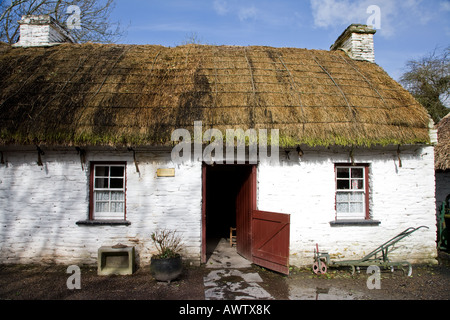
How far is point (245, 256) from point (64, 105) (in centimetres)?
619

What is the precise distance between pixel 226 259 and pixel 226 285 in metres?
1.81

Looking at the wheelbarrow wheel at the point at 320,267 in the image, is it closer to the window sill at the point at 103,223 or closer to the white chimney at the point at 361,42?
the window sill at the point at 103,223

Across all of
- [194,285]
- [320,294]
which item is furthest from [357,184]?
[194,285]

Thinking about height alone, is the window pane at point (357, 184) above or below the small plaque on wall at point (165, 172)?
below

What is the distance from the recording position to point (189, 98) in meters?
7.75

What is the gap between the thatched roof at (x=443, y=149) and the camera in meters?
10.0

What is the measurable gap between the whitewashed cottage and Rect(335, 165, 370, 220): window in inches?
1.1

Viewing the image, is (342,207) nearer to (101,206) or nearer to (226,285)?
(226,285)

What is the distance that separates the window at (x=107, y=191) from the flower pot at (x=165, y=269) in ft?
5.69

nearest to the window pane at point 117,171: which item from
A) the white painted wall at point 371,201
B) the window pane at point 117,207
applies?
the window pane at point 117,207

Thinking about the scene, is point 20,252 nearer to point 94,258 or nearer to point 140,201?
point 94,258
